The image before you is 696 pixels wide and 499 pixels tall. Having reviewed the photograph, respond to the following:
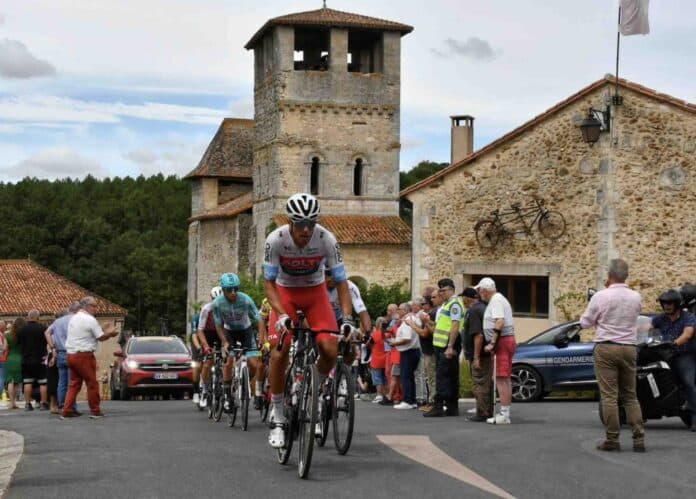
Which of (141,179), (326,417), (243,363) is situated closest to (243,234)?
(243,363)

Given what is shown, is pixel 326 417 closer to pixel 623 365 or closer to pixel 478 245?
pixel 623 365

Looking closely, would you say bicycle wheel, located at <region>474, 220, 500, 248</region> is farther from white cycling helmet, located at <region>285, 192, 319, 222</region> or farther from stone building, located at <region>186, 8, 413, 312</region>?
stone building, located at <region>186, 8, 413, 312</region>

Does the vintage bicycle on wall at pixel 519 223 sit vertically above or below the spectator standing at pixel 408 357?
above

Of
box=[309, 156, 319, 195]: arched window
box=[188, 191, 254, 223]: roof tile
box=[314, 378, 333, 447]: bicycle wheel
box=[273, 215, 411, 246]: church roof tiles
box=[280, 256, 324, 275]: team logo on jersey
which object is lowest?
box=[314, 378, 333, 447]: bicycle wheel

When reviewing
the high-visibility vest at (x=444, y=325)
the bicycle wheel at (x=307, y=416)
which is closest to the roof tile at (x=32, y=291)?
the high-visibility vest at (x=444, y=325)

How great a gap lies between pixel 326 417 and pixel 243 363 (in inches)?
183

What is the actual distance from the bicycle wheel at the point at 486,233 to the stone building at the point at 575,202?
133 mm

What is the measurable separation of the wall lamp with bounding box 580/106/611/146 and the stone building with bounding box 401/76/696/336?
11 cm

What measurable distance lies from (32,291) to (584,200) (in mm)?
47036

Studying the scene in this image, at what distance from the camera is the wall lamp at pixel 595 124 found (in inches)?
1104

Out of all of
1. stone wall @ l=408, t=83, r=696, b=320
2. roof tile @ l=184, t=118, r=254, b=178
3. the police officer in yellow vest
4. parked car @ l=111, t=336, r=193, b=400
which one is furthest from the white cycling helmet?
roof tile @ l=184, t=118, r=254, b=178

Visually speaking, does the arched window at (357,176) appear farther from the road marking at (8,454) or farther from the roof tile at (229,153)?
the road marking at (8,454)

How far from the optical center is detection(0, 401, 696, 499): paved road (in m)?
9.44

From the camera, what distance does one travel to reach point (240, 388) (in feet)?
50.1
